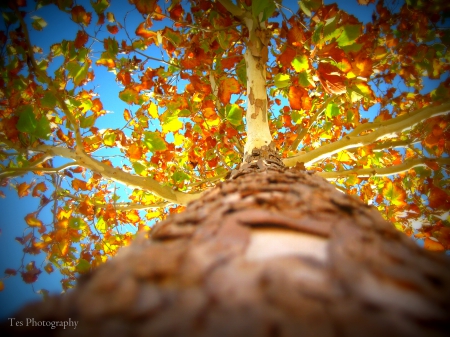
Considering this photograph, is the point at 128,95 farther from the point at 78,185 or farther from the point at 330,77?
the point at 330,77

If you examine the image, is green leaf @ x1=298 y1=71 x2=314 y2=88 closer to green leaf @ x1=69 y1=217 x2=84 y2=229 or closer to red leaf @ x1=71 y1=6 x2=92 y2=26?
red leaf @ x1=71 y1=6 x2=92 y2=26

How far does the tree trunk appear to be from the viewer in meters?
0.33

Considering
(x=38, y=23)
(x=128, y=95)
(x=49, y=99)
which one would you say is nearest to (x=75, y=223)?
(x=49, y=99)

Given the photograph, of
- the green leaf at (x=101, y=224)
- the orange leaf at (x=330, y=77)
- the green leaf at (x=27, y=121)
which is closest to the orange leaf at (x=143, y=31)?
the green leaf at (x=27, y=121)

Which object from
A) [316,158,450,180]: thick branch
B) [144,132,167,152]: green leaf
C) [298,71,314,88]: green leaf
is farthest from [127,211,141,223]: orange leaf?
[298,71,314,88]: green leaf

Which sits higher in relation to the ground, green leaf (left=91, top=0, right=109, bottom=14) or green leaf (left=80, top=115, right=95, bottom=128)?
green leaf (left=91, top=0, right=109, bottom=14)

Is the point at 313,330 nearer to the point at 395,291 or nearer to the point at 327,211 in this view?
the point at 395,291

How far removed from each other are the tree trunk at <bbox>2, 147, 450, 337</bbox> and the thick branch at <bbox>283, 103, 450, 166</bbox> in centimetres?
239

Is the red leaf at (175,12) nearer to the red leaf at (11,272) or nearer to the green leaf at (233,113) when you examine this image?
the green leaf at (233,113)

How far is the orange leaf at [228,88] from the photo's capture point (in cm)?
314

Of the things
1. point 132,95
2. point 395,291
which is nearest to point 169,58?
point 132,95

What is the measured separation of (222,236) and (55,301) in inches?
13.0

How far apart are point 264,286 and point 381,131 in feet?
9.83

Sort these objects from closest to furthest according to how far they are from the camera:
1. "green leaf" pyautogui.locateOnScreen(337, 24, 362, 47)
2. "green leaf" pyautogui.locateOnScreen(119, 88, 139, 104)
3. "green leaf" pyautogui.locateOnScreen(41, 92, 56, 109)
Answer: "green leaf" pyautogui.locateOnScreen(337, 24, 362, 47)
"green leaf" pyautogui.locateOnScreen(41, 92, 56, 109)
"green leaf" pyautogui.locateOnScreen(119, 88, 139, 104)
